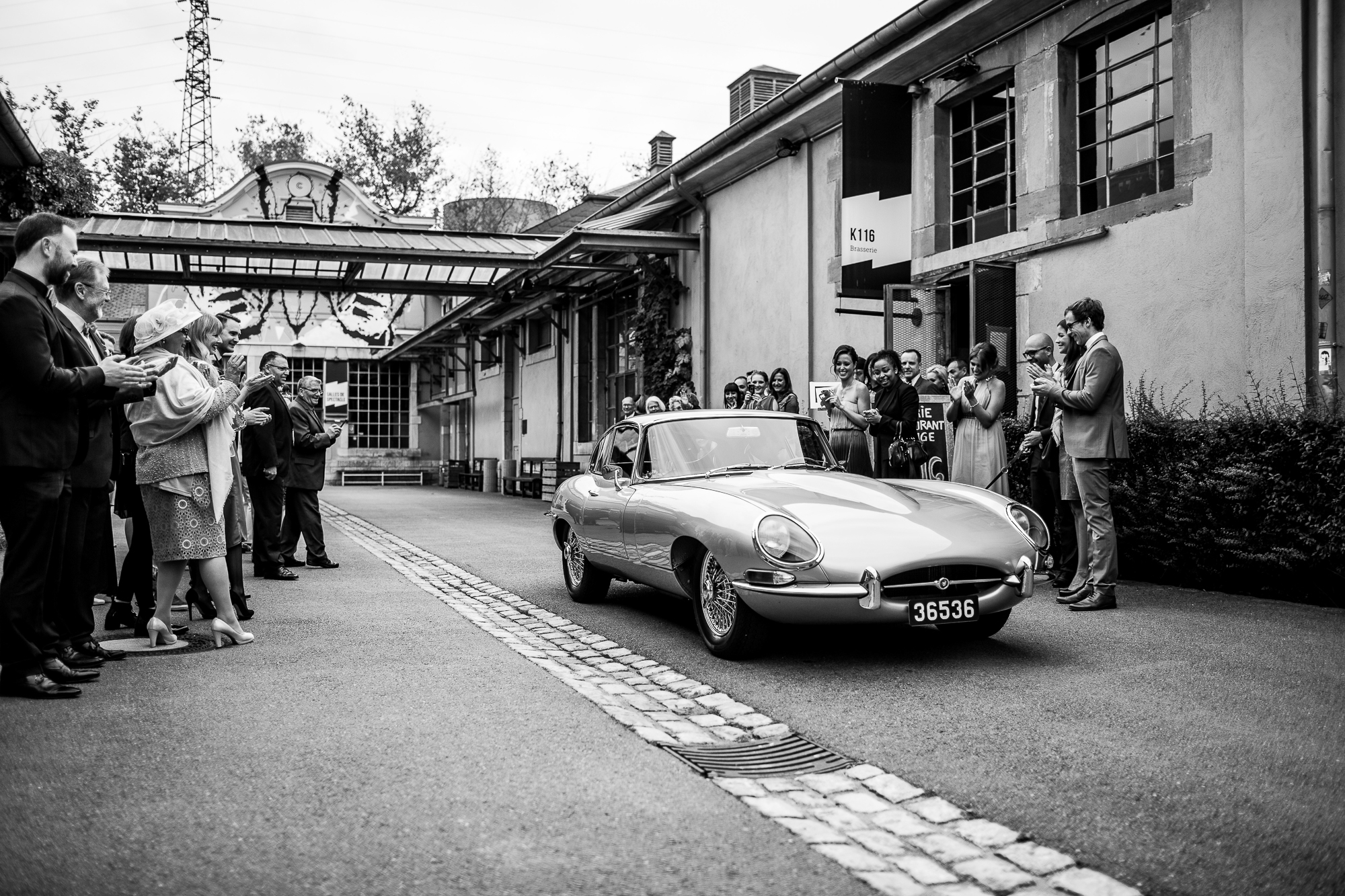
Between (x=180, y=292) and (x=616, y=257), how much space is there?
20.4 m

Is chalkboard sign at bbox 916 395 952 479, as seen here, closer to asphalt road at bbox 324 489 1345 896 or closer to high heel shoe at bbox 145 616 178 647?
asphalt road at bbox 324 489 1345 896

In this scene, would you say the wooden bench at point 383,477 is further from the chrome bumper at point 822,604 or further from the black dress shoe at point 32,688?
the chrome bumper at point 822,604

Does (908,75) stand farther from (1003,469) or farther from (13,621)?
(13,621)

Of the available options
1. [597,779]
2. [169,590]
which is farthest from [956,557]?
[169,590]

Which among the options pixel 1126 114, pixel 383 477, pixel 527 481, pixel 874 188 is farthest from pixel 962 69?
pixel 383 477

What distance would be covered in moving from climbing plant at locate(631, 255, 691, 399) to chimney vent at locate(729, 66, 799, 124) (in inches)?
122

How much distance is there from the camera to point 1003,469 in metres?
8.38

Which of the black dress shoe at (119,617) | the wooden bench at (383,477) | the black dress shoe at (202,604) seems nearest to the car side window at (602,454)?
the black dress shoe at (202,604)

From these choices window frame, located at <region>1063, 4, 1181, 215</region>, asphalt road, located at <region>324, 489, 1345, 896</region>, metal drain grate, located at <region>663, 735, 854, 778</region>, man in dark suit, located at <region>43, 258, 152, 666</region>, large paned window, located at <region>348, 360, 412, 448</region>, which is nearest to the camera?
asphalt road, located at <region>324, 489, 1345, 896</region>

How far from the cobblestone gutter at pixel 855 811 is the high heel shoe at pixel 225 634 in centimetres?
167

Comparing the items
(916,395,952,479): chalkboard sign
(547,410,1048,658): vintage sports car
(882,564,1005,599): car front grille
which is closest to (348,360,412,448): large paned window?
(916,395,952,479): chalkboard sign

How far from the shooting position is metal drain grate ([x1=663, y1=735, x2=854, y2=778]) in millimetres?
3699

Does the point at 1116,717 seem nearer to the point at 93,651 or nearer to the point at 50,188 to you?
the point at 93,651

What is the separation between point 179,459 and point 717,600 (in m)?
2.85
